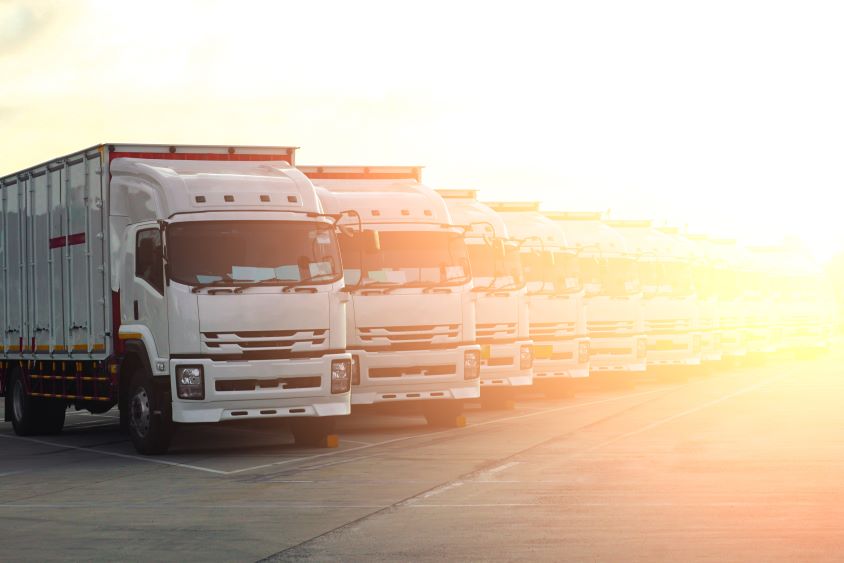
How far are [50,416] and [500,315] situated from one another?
7.16 m

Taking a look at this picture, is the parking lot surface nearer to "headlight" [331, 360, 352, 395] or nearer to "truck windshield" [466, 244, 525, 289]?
"headlight" [331, 360, 352, 395]

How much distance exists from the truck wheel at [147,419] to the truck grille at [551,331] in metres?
10.6

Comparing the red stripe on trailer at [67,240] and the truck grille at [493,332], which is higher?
the red stripe on trailer at [67,240]

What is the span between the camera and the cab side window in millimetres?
16844

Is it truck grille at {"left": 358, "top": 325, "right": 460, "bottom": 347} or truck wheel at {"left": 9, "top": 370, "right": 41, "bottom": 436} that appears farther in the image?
truck wheel at {"left": 9, "top": 370, "right": 41, "bottom": 436}

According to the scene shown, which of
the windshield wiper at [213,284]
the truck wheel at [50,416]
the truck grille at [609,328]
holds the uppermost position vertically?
the windshield wiper at [213,284]

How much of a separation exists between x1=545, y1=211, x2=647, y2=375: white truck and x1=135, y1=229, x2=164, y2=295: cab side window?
14377 millimetres

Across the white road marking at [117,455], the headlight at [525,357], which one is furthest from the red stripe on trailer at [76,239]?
the headlight at [525,357]

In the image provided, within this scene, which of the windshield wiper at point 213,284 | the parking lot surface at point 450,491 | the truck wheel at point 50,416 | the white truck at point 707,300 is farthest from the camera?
the white truck at point 707,300

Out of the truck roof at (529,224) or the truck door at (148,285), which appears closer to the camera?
the truck door at (148,285)

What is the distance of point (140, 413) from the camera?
17.7m

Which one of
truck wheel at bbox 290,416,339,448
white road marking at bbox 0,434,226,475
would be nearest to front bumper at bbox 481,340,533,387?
truck wheel at bbox 290,416,339,448

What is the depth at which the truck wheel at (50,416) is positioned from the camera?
72.3 ft

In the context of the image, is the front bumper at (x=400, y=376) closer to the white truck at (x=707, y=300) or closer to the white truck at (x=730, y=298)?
the white truck at (x=707, y=300)
